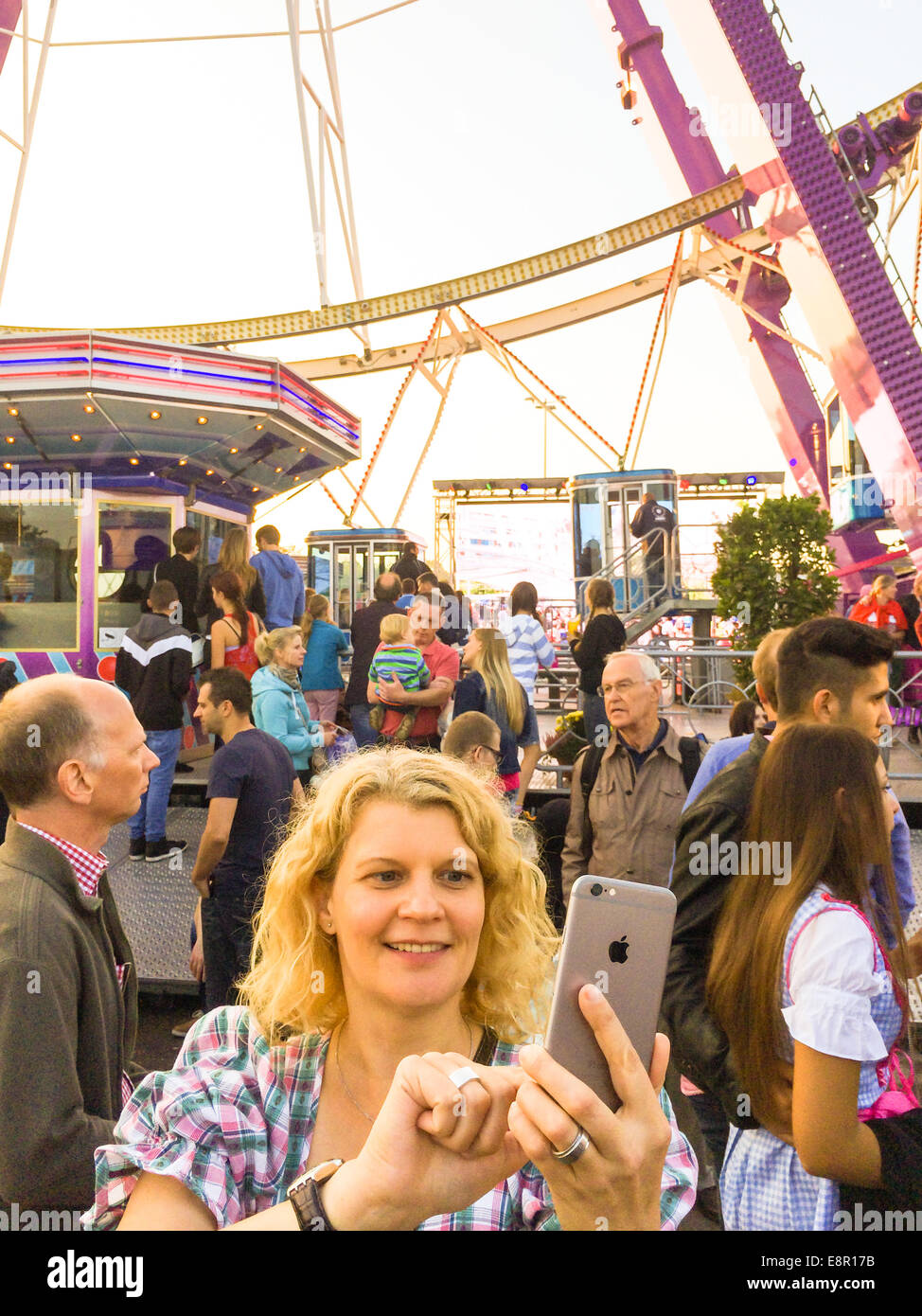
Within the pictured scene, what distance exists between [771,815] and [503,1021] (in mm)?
724

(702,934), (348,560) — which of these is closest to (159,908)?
(702,934)

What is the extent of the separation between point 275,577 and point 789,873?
24.3 ft

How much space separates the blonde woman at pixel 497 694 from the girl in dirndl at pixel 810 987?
3.32 meters

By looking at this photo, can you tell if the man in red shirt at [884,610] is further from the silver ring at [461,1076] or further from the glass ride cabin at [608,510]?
the silver ring at [461,1076]

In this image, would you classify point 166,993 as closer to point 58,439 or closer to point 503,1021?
point 503,1021

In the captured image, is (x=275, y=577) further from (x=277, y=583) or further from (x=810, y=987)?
(x=810, y=987)

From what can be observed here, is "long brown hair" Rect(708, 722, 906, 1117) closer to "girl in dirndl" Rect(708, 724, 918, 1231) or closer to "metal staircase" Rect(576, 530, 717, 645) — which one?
"girl in dirndl" Rect(708, 724, 918, 1231)

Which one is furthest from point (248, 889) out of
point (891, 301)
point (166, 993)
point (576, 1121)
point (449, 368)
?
point (449, 368)

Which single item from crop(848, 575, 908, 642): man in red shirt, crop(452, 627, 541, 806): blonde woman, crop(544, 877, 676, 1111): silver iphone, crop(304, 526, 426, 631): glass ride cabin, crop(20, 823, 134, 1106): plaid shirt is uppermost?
crop(304, 526, 426, 631): glass ride cabin

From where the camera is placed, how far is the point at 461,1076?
1118 mm

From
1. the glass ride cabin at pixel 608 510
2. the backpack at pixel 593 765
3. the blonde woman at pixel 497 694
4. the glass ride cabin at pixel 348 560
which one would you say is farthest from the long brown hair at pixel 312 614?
the glass ride cabin at pixel 348 560

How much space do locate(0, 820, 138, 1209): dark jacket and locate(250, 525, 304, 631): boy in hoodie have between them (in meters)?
6.75

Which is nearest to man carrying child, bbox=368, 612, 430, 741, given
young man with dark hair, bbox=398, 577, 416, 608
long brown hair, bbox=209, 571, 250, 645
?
long brown hair, bbox=209, 571, 250, 645

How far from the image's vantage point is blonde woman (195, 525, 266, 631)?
25.7 feet
